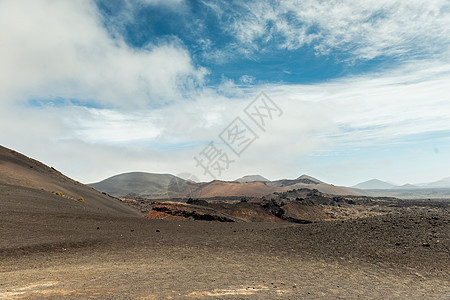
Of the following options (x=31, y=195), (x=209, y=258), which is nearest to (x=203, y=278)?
(x=209, y=258)

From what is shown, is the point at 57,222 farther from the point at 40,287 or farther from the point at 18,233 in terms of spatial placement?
the point at 40,287

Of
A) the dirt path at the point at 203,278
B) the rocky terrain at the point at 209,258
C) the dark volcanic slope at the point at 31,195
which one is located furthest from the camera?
the dark volcanic slope at the point at 31,195

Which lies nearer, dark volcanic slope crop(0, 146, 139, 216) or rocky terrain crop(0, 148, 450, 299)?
rocky terrain crop(0, 148, 450, 299)

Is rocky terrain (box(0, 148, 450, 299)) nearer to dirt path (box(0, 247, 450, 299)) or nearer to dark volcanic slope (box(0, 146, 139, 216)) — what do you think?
dirt path (box(0, 247, 450, 299))

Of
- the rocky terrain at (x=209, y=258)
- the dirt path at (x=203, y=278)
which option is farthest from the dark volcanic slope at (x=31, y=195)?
the dirt path at (x=203, y=278)

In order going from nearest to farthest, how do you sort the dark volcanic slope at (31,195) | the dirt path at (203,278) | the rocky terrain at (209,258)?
the dirt path at (203,278), the rocky terrain at (209,258), the dark volcanic slope at (31,195)

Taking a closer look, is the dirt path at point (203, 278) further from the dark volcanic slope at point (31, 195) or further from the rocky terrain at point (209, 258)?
the dark volcanic slope at point (31, 195)

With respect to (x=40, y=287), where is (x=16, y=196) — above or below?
above

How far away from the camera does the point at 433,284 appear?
10586 mm

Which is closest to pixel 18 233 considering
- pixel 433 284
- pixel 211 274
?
pixel 211 274

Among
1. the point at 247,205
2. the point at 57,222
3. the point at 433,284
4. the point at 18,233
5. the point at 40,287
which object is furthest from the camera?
the point at 247,205

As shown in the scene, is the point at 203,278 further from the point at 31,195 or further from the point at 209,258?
the point at 31,195

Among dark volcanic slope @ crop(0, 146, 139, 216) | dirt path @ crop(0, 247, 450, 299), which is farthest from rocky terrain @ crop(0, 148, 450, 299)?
dark volcanic slope @ crop(0, 146, 139, 216)

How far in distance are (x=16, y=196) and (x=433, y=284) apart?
29.9 meters
